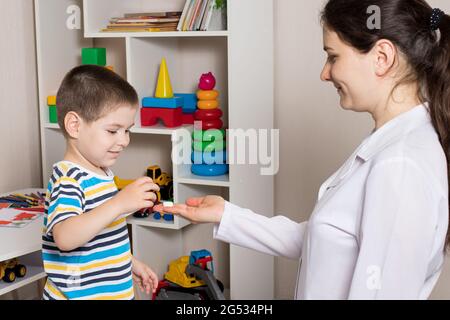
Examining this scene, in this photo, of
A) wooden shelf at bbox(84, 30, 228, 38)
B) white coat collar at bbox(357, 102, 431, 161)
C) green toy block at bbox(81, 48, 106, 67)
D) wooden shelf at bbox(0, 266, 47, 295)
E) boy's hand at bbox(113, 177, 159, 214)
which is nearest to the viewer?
white coat collar at bbox(357, 102, 431, 161)

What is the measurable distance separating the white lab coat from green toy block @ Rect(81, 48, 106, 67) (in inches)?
62.7

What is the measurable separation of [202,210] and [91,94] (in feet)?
1.22

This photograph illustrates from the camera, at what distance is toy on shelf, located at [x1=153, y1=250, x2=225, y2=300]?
2.48 metres

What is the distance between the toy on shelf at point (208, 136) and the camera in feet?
7.92

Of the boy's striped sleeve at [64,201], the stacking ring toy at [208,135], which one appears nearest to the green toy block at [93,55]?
the stacking ring toy at [208,135]

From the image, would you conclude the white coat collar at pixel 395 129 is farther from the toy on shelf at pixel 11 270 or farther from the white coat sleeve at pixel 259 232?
the toy on shelf at pixel 11 270

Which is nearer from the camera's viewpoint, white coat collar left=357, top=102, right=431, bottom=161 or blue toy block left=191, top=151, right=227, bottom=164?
white coat collar left=357, top=102, right=431, bottom=161

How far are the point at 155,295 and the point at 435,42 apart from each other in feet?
5.89

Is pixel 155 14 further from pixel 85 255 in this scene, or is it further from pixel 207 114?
pixel 85 255

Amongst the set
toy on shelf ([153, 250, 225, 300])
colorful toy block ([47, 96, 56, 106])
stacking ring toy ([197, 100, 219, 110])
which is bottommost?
toy on shelf ([153, 250, 225, 300])

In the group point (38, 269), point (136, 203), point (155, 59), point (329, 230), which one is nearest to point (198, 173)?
point (155, 59)

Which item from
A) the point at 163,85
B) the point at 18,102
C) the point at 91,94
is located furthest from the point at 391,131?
the point at 18,102

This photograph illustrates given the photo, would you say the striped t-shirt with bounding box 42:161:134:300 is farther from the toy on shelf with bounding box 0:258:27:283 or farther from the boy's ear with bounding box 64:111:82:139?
the toy on shelf with bounding box 0:258:27:283

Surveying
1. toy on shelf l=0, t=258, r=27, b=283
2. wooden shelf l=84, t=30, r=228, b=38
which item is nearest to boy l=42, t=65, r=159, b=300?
toy on shelf l=0, t=258, r=27, b=283
